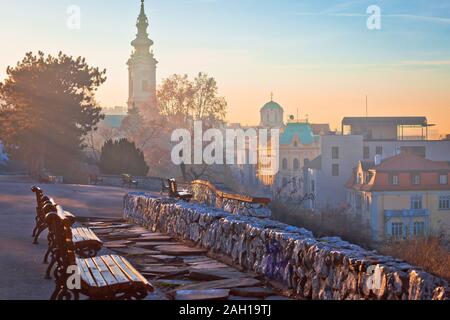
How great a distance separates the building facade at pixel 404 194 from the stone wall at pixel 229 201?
43303mm

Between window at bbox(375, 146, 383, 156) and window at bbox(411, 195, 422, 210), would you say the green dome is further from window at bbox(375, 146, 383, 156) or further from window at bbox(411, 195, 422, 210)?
window at bbox(411, 195, 422, 210)

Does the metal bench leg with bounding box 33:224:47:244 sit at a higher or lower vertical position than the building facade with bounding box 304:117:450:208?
lower

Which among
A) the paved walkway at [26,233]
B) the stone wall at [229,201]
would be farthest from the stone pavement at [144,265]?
the stone wall at [229,201]

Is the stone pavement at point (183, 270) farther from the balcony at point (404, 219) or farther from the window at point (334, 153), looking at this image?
the window at point (334, 153)

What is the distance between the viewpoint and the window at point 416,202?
219 feet

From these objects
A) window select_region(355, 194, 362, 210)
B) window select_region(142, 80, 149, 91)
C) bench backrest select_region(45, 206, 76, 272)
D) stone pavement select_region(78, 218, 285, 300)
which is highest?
window select_region(142, 80, 149, 91)

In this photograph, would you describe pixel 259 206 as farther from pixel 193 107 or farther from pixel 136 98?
pixel 136 98

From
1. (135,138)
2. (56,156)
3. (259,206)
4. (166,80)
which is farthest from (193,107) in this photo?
(259,206)

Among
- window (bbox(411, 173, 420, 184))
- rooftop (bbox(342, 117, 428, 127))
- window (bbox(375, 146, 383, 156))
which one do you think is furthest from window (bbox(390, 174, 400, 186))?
rooftop (bbox(342, 117, 428, 127))

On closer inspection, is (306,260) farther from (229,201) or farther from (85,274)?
(229,201)

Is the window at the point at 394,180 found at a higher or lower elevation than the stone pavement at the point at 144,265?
higher

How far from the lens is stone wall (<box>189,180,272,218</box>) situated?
13.8m

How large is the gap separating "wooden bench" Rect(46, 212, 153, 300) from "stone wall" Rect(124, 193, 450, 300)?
1.91 meters

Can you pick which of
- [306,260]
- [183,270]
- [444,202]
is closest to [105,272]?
[306,260]
